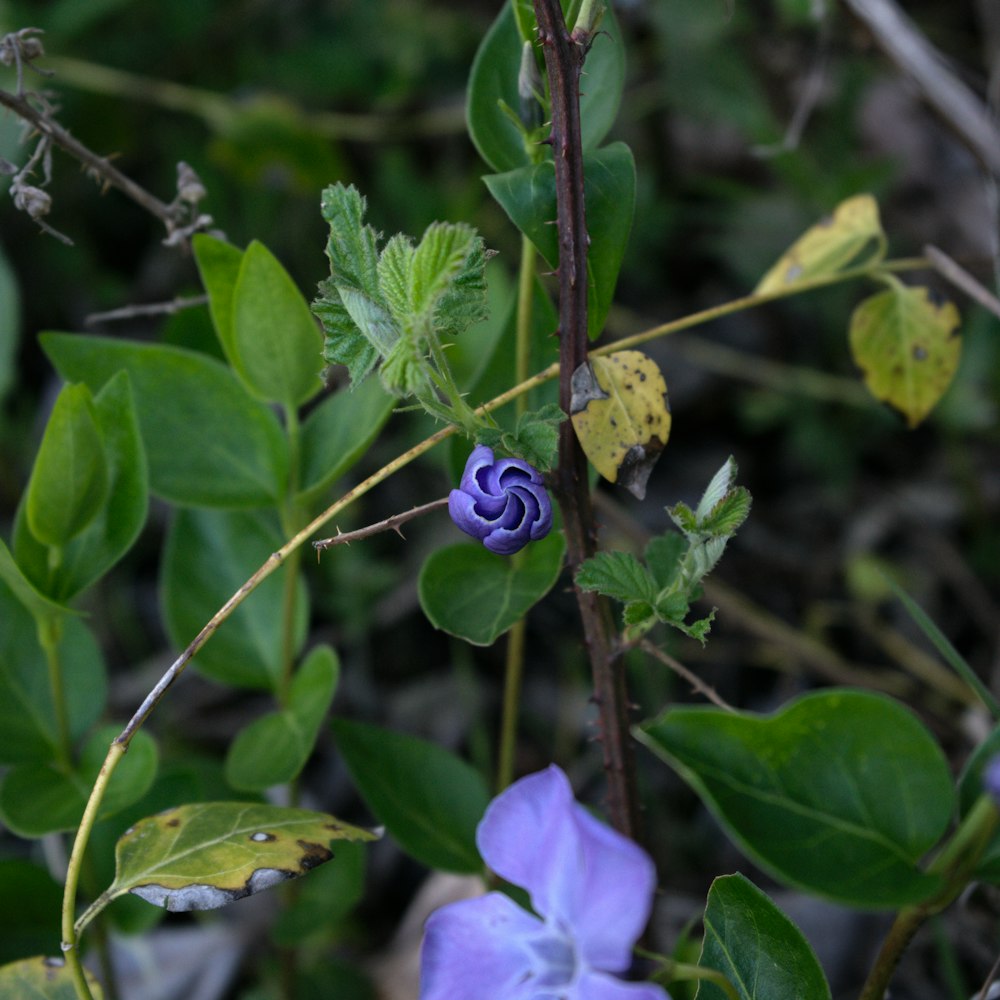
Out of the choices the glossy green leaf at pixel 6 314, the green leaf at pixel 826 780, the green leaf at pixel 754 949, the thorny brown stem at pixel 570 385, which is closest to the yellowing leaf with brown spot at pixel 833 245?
the thorny brown stem at pixel 570 385

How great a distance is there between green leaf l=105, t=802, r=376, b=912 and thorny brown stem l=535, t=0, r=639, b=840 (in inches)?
8.9

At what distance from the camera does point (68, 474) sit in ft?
3.25

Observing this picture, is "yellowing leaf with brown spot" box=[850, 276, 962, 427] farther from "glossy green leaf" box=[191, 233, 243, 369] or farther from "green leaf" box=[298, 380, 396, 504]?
"glossy green leaf" box=[191, 233, 243, 369]

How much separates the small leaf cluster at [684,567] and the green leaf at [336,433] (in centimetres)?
30

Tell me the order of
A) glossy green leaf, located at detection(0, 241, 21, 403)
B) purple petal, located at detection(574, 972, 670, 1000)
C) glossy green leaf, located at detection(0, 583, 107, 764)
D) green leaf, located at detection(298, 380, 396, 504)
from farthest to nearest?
glossy green leaf, located at detection(0, 241, 21, 403) → glossy green leaf, located at detection(0, 583, 107, 764) → green leaf, located at detection(298, 380, 396, 504) → purple petal, located at detection(574, 972, 670, 1000)

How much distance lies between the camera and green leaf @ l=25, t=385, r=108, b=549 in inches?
38.1

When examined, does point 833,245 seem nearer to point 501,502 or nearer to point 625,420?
point 625,420

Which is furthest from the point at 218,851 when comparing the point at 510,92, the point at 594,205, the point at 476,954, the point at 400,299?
the point at 510,92

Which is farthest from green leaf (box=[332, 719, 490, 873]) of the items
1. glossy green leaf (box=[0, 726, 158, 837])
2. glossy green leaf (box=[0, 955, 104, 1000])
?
glossy green leaf (box=[0, 955, 104, 1000])

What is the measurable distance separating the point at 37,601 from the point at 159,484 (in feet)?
0.56

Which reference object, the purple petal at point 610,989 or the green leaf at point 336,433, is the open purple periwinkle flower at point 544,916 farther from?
the green leaf at point 336,433

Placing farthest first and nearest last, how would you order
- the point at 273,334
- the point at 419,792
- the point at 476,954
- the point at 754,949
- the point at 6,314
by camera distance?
1. the point at 6,314
2. the point at 419,792
3. the point at 273,334
4. the point at 754,949
5. the point at 476,954

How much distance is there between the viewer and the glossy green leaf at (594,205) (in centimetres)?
89

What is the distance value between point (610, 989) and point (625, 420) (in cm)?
44
